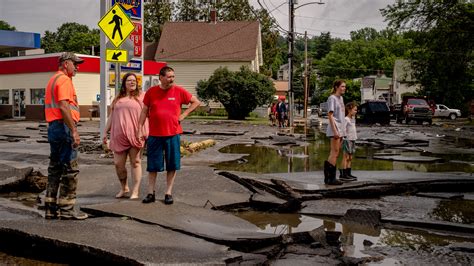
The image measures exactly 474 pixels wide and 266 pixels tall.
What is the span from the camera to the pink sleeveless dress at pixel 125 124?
7949mm

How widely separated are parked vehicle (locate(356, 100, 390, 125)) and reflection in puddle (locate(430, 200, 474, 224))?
34.3 m

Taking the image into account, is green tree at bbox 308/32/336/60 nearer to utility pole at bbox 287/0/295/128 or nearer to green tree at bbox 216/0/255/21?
green tree at bbox 216/0/255/21

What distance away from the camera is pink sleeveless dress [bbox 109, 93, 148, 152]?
26.1ft

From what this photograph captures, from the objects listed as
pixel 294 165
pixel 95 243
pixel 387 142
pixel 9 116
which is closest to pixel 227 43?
pixel 9 116

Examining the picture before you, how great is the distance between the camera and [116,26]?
1360 cm

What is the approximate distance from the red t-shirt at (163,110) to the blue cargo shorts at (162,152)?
0.24 ft

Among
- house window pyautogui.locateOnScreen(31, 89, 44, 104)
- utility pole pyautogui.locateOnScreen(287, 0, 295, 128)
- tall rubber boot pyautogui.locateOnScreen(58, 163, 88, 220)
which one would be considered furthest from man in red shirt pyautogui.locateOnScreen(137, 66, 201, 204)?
house window pyautogui.locateOnScreen(31, 89, 44, 104)

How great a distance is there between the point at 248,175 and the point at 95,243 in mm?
5250

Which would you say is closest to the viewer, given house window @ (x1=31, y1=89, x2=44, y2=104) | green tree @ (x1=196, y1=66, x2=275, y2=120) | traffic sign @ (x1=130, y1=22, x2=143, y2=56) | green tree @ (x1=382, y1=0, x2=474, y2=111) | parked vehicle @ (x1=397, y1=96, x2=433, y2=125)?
traffic sign @ (x1=130, y1=22, x2=143, y2=56)

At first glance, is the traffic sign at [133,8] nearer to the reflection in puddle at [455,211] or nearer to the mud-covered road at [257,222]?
the mud-covered road at [257,222]

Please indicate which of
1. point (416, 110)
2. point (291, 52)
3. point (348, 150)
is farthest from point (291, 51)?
point (348, 150)

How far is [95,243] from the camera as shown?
520 cm

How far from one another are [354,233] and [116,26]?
8912 mm

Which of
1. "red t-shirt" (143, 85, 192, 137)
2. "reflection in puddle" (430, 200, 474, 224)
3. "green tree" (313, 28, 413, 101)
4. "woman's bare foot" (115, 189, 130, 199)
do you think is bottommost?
"reflection in puddle" (430, 200, 474, 224)
